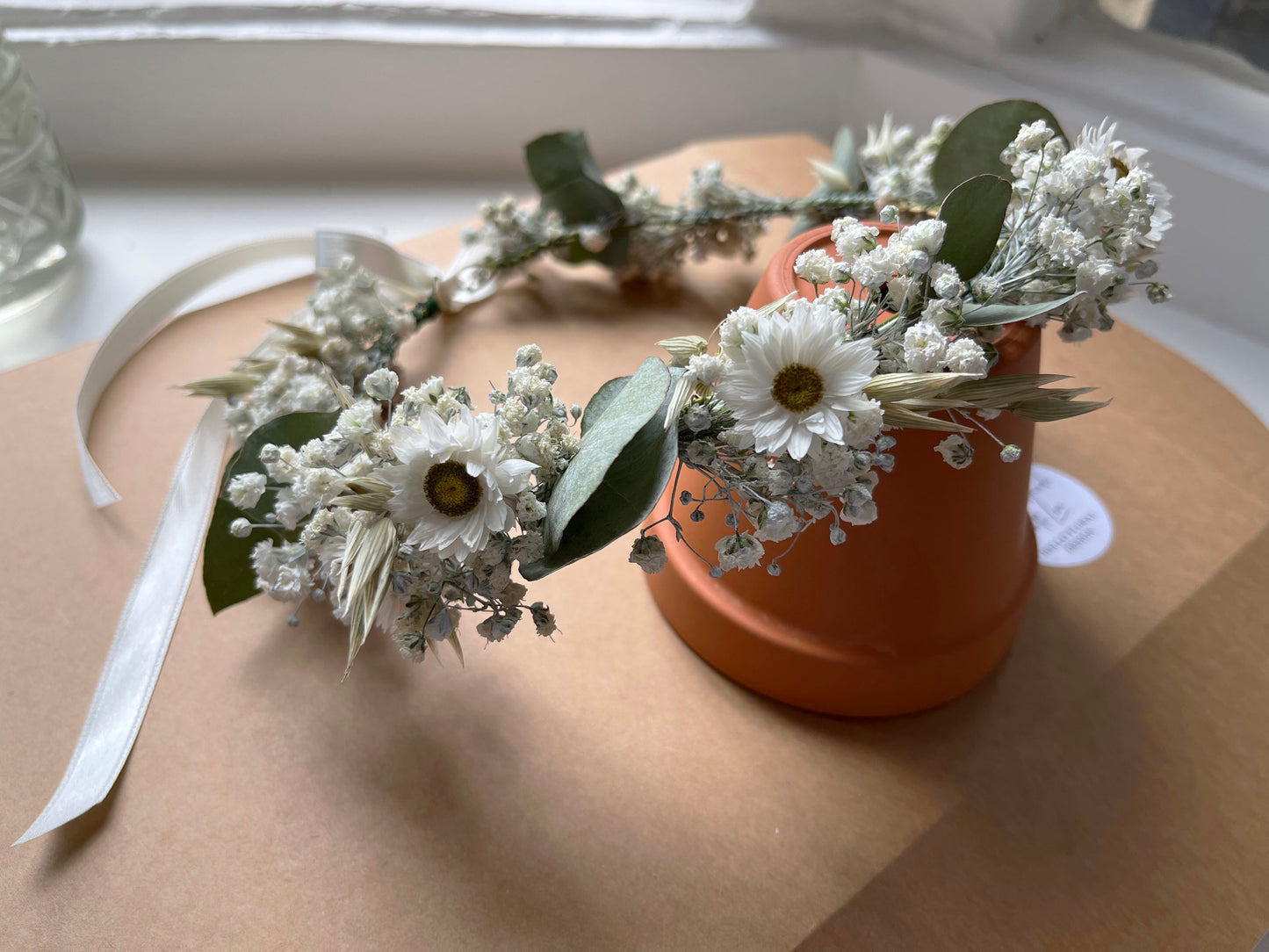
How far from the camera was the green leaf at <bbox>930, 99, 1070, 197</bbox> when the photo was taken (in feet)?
1.81

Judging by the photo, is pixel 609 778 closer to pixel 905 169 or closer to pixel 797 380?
pixel 797 380

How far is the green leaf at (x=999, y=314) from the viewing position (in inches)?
17.7

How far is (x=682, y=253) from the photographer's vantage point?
89 centimetres

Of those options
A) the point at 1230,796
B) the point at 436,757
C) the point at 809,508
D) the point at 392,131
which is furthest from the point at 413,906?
the point at 392,131

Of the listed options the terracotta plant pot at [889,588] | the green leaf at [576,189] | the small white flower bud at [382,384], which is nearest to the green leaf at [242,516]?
the small white flower bud at [382,384]

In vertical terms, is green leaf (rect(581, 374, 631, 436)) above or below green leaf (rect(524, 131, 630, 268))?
above

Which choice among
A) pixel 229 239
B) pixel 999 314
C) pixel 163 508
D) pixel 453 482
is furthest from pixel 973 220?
pixel 229 239

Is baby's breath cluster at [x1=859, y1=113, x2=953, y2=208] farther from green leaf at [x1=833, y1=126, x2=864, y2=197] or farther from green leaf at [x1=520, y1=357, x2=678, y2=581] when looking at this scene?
green leaf at [x1=520, y1=357, x2=678, y2=581]

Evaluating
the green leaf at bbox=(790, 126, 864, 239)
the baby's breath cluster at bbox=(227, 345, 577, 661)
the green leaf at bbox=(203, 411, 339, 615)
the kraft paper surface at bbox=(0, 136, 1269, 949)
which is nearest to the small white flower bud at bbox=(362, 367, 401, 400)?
the baby's breath cluster at bbox=(227, 345, 577, 661)

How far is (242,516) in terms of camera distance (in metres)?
0.56

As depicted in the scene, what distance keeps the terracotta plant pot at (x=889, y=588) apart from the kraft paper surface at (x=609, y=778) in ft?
0.07

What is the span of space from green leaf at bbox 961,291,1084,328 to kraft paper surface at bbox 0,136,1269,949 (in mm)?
177

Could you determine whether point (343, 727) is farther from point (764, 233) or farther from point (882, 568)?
point (764, 233)

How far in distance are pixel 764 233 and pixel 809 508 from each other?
0.58 meters
